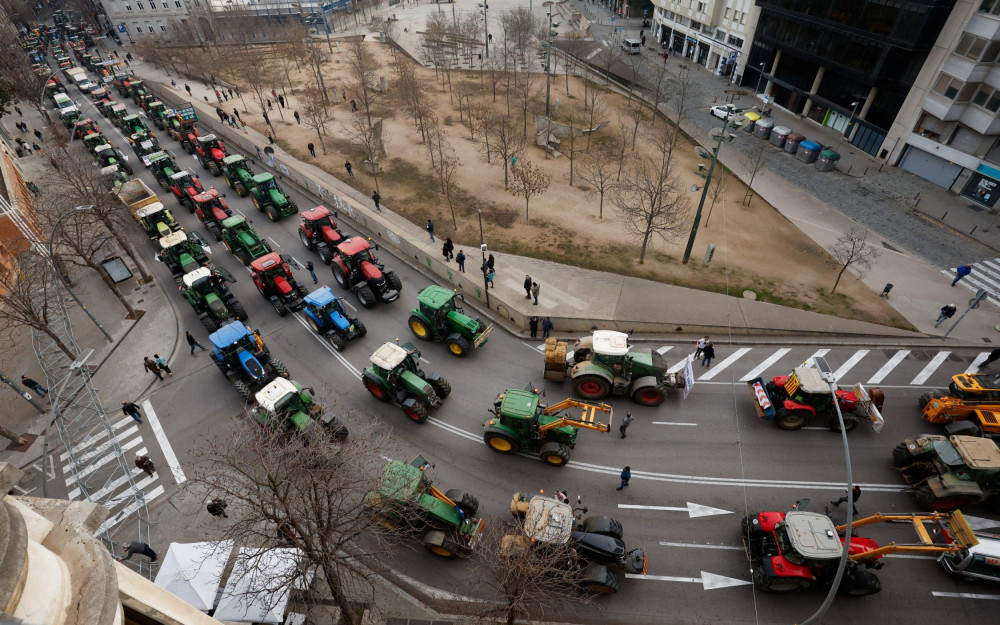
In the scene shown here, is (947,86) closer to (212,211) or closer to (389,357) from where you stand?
(389,357)

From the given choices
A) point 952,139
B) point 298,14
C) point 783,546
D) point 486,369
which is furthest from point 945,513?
point 298,14

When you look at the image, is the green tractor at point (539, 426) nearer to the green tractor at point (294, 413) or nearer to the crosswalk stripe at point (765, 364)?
the green tractor at point (294, 413)

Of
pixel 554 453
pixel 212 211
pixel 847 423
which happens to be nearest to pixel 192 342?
pixel 212 211

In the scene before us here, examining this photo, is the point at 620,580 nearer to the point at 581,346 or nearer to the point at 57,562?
the point at 581,346

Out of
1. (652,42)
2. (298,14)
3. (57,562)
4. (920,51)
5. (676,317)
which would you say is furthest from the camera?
(298,14)

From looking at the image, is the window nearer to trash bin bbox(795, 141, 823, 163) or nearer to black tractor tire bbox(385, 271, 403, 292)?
trash bin bbox(795, 141, 823, 163)

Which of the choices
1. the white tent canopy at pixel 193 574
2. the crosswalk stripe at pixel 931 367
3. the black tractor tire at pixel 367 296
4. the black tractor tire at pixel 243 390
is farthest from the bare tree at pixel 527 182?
the white tent canopy at pixel 193 574

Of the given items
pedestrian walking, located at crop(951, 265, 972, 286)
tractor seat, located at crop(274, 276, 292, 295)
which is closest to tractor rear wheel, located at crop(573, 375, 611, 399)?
tractor seat, located at crop(274, 276, 292, 295)
